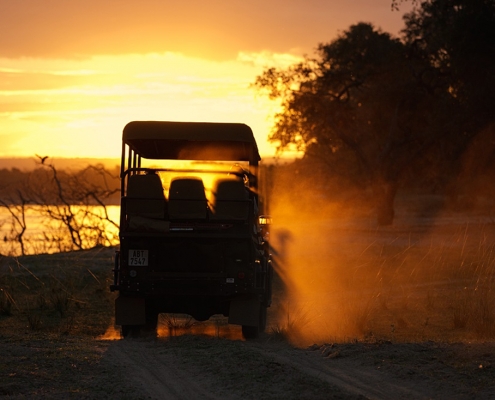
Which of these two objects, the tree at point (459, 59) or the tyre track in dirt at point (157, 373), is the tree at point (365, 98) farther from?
the tyre track in dirt at point (157, 373)

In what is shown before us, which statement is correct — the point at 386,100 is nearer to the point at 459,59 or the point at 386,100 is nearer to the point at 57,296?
the point at 459,59

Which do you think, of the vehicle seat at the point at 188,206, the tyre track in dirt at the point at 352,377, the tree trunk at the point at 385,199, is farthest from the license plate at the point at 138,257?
the tree trunk at the point at 385,199

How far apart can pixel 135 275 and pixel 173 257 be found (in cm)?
55

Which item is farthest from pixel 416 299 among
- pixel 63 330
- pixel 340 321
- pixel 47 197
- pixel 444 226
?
pixel 444 226

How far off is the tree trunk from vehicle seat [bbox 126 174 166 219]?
2609cm

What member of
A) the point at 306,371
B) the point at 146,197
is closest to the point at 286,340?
the point at 146,197

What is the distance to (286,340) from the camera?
11.7 metres

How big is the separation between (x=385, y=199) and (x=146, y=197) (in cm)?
2701

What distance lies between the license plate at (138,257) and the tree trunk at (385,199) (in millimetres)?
26158

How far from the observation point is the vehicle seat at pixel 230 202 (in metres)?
11.2

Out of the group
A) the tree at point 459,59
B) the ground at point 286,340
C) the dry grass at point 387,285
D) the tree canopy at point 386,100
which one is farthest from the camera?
the tree canopy at point 386,100

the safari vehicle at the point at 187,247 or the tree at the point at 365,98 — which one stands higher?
the tree at the point at 365,98

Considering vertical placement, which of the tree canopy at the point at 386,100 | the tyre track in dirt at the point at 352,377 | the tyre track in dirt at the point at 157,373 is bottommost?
the tyre track in dirt at the point at 157,373

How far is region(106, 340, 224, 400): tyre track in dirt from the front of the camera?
25.0ft
